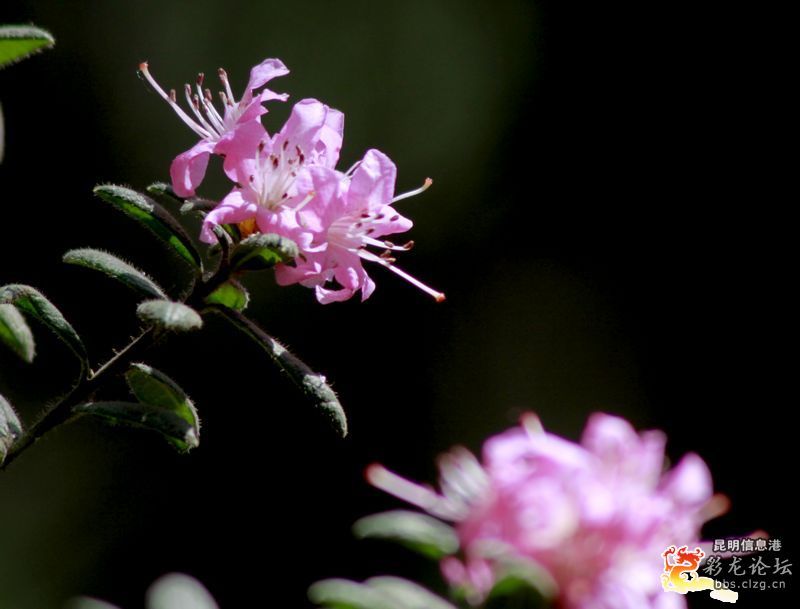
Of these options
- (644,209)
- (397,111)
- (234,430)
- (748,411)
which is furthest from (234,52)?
(748,411)

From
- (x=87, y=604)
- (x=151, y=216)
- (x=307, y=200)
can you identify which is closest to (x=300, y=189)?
(x=307, y=200)

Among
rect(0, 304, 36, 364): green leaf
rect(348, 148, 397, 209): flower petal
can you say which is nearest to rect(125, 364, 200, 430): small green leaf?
rect(0, 304, 36, 364): green leaf

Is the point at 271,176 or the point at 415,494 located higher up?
the point at 271,176

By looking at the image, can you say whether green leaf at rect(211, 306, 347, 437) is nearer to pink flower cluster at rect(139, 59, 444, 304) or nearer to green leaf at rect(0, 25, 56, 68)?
pink flower cluster at rect(139, 59, 444, 304)

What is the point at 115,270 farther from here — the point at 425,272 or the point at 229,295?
the point at 425,272

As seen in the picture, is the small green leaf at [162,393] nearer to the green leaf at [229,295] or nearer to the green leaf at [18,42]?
the green leaf at [229,295]

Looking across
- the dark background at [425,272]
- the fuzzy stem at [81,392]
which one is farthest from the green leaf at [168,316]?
the dark background at [425,272]
